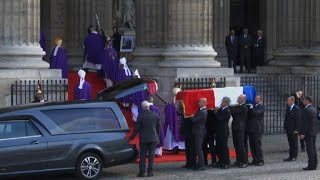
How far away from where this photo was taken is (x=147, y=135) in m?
16.3

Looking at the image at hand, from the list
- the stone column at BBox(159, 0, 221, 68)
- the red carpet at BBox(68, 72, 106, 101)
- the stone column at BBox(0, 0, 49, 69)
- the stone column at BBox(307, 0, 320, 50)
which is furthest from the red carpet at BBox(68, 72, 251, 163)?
the stone column at BBox(307, 0, 320, 50)

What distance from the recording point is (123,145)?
15.9 meters

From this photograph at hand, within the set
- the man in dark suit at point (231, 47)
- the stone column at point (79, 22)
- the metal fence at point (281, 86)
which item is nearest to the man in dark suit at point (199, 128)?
the metal fence at point (281, 86)

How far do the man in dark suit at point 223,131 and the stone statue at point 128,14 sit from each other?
464 inches

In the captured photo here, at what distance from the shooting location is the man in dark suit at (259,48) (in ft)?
89.5

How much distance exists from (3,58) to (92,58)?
456 cm

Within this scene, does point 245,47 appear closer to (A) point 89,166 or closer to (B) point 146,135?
(B) point 146,135

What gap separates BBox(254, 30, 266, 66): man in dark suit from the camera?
27281 mm

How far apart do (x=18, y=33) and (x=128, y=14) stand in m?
10.0

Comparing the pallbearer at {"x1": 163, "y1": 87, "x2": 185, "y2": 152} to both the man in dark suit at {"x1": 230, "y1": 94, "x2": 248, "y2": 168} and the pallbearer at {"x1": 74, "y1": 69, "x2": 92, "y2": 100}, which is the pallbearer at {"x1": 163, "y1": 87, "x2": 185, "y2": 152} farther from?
the pallbearer at {"x1": 74, "y1": 69, "x2": 92, "y2": 100}

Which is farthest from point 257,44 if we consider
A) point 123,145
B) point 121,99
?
point 123,145

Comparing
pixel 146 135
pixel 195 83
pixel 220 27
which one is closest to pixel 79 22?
pixel 220 27

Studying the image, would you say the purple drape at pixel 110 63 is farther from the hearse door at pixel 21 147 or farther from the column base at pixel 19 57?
the hearse door at pixel 21 147

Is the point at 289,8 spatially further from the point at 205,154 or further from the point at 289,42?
the point at 205,154
